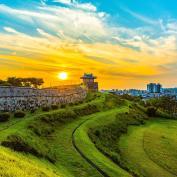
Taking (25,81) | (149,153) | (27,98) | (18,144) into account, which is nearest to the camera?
(18,144)

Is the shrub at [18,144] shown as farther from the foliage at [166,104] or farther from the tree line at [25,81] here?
the foliage at [166,104]

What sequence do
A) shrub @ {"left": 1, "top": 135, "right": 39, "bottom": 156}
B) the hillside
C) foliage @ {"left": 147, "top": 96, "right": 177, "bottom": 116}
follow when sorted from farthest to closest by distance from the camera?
foliage @ {"left": 147, "top": 96, "right": 177, "bottom": 116}, shrub @ {"left": 1, "top": 135, "right": 39, "bottom": 156}, the hillside

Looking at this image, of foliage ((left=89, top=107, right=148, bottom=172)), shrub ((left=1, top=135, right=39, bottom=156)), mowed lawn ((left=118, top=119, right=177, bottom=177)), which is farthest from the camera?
foliage ((left=89, top=107, right=148, bottom=172))

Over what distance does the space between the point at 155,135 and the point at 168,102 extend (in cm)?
6525

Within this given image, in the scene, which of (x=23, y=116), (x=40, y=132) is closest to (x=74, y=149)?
(x=40, y=132)

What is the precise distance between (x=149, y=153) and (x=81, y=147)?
13482mm

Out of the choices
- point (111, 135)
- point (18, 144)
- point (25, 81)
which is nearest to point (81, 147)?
point (18, 144)

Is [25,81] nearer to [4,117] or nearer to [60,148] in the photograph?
[4,117]

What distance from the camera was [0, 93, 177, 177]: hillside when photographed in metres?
27.8

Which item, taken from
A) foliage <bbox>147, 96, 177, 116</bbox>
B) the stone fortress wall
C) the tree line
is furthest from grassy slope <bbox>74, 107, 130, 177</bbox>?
foliage <bbox>147, 96, 177, 116</bbox>

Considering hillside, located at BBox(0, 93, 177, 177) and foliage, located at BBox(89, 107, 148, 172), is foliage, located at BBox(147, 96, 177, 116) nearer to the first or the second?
foliage, located at BBox(89, 107, 148, 172)

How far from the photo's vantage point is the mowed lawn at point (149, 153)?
131 ft

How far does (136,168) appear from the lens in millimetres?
39656

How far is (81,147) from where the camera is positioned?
37.2m
